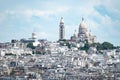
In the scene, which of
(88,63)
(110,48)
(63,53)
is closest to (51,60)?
(88,63)

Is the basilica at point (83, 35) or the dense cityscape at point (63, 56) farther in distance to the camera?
the basilica at point (83, 35)

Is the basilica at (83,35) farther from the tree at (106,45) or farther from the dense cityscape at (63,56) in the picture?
the tree at (106,45)

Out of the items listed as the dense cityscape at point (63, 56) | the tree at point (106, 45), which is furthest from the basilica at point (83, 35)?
the tree at point (106, 45)

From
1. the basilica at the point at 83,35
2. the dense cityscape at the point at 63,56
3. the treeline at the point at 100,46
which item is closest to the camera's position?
the dense cityscape at the point at 63,56

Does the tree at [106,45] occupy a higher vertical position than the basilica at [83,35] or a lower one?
lower

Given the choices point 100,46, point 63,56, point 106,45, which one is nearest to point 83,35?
point 100,46

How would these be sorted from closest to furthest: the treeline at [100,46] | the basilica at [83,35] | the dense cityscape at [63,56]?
the dense cityscape at [63,56]
the treeline at [100,46]
the basilica at [83,35]

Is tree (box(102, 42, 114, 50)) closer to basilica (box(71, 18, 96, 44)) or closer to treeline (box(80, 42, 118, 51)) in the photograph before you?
treeline (box(80, 42, 118, 51))

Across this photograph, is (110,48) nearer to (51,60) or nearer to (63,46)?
(63,46)

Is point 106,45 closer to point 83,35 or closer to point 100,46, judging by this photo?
point 100,46
